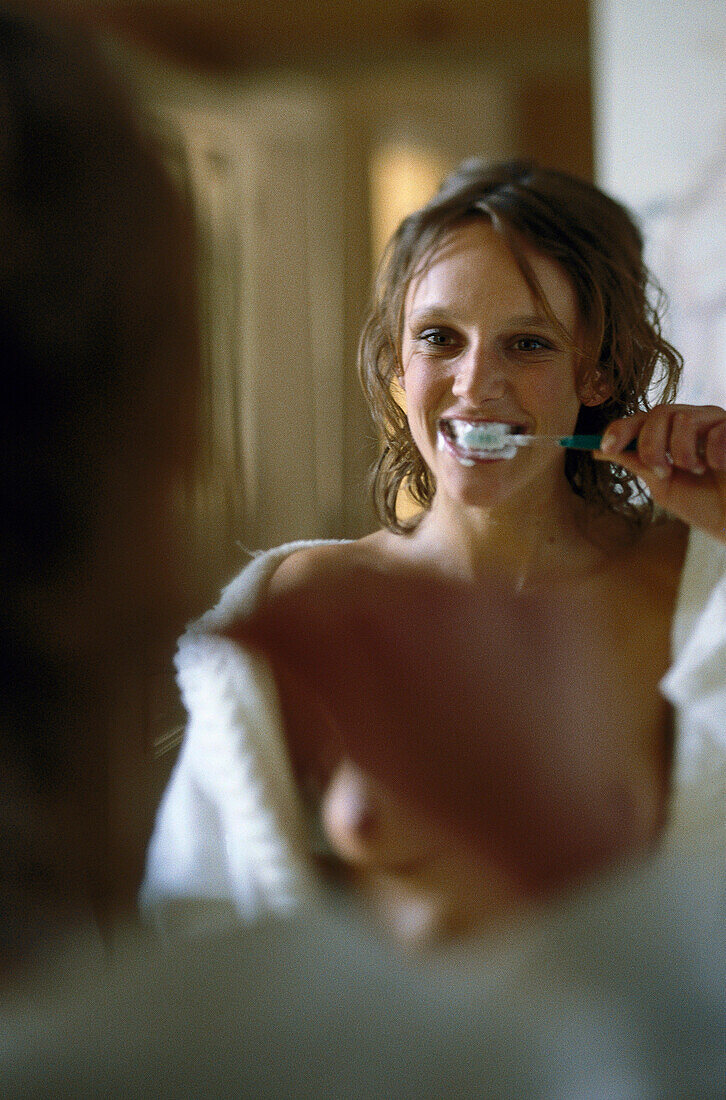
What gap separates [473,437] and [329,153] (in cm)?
16

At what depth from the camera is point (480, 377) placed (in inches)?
15.3

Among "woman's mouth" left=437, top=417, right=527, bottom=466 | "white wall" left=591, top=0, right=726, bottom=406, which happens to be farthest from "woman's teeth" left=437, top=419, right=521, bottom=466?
"white wall" left=591, top=0, right=726, bottom=406

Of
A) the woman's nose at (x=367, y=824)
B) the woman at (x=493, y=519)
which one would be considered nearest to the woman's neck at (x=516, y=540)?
the woman at (x=493, y=519)

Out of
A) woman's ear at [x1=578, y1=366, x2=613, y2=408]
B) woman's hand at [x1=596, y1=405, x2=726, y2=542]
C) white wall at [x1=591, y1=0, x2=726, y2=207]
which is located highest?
white wall at [x1=591, y1=0, x2=726, y2=207]

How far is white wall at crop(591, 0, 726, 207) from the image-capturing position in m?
0.44

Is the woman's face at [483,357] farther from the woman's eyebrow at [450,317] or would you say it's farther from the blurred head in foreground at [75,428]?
the blurred head in foreground at [75,428]

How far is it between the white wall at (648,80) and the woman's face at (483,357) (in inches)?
3.8

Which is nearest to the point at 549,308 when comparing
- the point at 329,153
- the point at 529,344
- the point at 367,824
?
the point at 529,344

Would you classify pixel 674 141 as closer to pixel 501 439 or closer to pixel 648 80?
pixel 648 80

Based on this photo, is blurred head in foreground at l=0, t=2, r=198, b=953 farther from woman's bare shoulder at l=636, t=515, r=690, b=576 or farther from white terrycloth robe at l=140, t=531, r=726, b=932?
woman's bare shoulder at l=636, t=515, r=690, b=576

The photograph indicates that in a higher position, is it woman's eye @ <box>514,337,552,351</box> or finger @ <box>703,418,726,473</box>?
woman's eye @ <box>514,337,552,351</box>

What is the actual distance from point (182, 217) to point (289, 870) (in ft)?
1.01

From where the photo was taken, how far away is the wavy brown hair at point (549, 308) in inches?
15.8

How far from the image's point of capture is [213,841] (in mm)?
398
